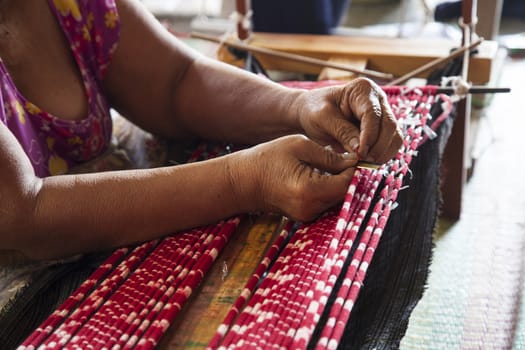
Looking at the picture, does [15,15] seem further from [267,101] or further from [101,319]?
[101,319]

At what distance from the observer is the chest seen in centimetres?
120

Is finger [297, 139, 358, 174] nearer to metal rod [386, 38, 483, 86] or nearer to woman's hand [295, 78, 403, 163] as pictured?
woman's hand [295, 78, 403, 163]

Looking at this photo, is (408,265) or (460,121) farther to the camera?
(460,121)

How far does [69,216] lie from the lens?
1.03m

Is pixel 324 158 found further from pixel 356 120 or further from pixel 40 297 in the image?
pixel 40 297

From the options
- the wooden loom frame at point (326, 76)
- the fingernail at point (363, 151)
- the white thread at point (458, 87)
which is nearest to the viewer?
the wooden loom frame at point (326, 76)

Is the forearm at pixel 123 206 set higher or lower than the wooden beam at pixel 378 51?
higher

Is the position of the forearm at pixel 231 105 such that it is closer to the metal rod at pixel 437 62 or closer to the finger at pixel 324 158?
the finger at pixel 324 158

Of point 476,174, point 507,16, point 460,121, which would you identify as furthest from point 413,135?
point 507,16

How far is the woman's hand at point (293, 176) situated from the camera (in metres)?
1.01

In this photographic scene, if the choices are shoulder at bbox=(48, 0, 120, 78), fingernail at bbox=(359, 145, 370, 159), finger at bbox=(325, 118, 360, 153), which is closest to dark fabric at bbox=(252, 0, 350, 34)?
shoulder at bbox=(48, 0, 120, 78)

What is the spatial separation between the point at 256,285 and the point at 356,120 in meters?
0.38

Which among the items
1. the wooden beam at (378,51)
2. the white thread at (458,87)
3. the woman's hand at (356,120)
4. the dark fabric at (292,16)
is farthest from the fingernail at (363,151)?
the dark fabric at (292,16)

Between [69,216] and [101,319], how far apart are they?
8.0 inches
